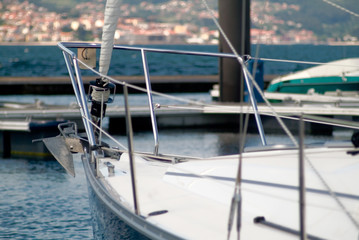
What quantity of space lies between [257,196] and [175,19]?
8155 cm

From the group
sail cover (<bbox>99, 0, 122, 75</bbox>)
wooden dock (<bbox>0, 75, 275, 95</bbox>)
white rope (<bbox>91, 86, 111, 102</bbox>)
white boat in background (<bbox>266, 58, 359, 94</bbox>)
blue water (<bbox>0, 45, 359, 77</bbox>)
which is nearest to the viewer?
sail cover (<bbox>99, 0, 122, 75</bbox>)

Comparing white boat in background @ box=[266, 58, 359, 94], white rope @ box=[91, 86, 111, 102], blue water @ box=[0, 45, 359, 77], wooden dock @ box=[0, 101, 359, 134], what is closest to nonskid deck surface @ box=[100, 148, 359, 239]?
white rope @ box=[91, 86, 111, 102]

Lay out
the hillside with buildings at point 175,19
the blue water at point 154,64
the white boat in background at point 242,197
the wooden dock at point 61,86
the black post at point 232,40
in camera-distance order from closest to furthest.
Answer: the white boat in background at point 242,197 → the hillside with buildings at point 175,19 → the black post at point 232,40 → the wooden dock at point 61,86 → the blue water at point 154,64

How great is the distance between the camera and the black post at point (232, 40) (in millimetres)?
13062

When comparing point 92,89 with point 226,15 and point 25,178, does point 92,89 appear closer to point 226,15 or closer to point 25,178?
point 25,178

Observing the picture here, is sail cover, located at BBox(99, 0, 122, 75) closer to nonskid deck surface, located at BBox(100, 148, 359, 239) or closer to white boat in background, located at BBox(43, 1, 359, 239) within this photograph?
white boat in background, located at BBox(43, 1, 359, 239)

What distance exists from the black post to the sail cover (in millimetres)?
7561

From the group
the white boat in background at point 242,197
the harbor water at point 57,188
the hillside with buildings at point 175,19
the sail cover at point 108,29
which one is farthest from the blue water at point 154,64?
the white boat in background at point 242,197

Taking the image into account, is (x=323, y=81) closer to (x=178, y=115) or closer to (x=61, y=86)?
(x=178, y=115)

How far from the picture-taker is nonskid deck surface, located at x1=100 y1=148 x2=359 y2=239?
3404mm

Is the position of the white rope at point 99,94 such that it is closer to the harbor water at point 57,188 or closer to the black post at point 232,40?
the harbor water at point 57,188

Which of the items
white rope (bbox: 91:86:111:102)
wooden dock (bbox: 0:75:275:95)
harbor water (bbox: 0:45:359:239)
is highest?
white rope (bbox: 91:86:111:102)

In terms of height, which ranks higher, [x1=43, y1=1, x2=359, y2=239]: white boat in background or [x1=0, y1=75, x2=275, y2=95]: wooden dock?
[x1=43, y1=1, x2=359, y2=239]: white boat in background

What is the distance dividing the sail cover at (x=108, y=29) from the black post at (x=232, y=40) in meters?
7.56
